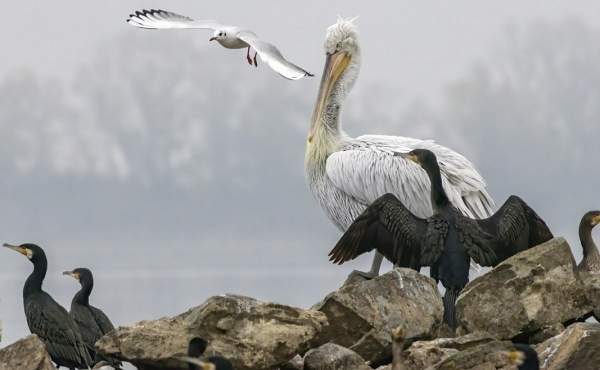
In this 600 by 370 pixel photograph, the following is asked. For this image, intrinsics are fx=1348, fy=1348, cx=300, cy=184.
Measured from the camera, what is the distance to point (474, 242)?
42.6ft

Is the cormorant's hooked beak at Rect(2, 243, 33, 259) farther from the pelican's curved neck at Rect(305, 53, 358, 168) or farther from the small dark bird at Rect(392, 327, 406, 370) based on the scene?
the small dark bird at Rect(392, 327, 406, 370)

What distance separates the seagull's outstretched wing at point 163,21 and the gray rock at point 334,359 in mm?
8685

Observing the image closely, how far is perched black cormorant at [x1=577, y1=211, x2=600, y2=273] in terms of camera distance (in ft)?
50.5

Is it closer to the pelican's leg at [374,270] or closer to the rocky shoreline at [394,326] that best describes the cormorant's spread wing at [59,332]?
the rocky shoreline at [394,326]

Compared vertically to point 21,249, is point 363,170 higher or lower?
higher

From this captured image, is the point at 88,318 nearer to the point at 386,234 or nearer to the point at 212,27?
the point at 386,234

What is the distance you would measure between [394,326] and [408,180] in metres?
3.43

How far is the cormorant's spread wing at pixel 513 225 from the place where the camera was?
13.4 metres

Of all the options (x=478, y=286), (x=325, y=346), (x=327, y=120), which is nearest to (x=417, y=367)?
(x=325, y=346)

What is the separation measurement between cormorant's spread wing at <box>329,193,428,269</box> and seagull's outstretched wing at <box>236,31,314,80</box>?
3278 mm

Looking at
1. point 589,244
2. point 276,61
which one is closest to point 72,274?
point 276,61

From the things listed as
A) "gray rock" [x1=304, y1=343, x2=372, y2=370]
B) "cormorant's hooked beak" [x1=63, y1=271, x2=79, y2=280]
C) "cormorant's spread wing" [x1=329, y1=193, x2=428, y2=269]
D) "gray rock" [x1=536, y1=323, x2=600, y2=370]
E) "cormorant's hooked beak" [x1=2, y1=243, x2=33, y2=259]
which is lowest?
"gray rock" [x1=536, y1=323, x2=600, y2=370]

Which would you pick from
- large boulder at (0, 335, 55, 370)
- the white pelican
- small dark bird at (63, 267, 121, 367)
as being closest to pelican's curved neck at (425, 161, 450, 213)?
the white pelican

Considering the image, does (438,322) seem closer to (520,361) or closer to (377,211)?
(377,211)
